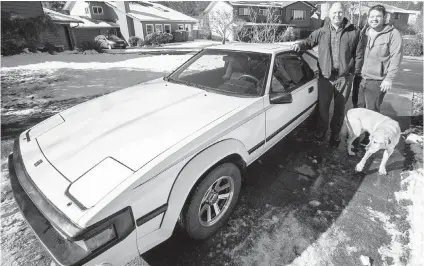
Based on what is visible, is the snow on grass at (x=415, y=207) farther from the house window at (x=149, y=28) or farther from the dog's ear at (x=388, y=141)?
the house window at (x=149, y=28)

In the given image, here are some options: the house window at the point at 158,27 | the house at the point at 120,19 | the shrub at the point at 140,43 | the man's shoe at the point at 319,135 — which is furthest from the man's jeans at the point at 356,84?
the house window at the point at 158,27

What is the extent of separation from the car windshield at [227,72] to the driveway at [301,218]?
1.20 m

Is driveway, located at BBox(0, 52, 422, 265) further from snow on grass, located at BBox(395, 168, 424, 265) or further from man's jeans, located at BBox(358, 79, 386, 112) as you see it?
man's jeans, located at BBox(358, 79, 386, 112)

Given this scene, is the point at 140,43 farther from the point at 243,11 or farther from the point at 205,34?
the point at 243,11

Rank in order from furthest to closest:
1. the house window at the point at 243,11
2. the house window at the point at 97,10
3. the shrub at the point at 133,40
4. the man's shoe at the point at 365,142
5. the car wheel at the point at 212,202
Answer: the house window at the point at 243,11
the house window at the point at 97,10
the shrub at the point at 133,40
the man's shoe at the point at 365,142
the car wheel at the point at 212,202

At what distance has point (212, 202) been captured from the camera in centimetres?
215

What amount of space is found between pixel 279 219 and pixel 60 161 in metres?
2.03

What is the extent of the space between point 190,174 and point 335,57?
2.79 meters

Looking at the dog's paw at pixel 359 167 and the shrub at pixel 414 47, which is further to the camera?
the shrub at pixel 414 47

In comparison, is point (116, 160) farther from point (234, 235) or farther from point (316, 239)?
point (316, 239)

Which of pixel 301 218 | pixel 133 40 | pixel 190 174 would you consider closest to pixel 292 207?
pixel 301 218

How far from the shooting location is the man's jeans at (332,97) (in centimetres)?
349

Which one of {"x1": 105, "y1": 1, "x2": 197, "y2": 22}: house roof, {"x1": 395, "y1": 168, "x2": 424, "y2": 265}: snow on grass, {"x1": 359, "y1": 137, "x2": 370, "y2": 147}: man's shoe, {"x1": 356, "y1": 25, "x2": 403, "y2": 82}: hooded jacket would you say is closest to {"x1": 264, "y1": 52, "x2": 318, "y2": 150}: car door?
{"x1": 356, "y1": 25, "x2": 403, "y2": 82}: hooded jacket

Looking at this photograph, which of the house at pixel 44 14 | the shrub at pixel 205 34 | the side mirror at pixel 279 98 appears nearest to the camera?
the side mirror at pixel 279 98
